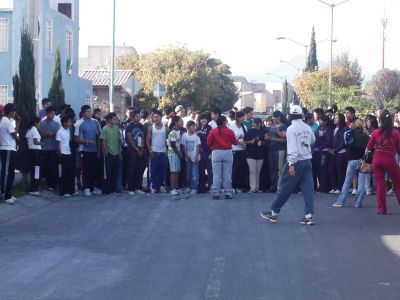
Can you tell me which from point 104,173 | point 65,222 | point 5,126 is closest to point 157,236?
point 65,222

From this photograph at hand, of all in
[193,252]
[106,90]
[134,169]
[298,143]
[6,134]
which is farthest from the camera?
[106,90]

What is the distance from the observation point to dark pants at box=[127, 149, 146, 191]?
1922 cm

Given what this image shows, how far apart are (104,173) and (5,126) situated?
3818 millimetres

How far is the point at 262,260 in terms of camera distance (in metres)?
10.5

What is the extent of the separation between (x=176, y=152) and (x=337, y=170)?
3.99m

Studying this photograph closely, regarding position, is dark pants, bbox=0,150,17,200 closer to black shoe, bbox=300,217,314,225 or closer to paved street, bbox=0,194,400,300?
paved street, bbox=0,194,400,300

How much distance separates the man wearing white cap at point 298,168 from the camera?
13859 millimetres

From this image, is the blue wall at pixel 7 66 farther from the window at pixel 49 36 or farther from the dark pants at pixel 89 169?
the dark pants at pixel 89 169

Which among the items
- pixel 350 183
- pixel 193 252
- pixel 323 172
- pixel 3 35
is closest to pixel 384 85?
pixel 3 35

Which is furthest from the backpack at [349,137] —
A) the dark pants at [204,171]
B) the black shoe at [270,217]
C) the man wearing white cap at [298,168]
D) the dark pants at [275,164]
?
the dark pants at [204,171]

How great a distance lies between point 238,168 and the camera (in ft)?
65.5

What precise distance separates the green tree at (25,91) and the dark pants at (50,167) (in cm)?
59

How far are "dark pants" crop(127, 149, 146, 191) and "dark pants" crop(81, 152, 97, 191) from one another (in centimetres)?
82

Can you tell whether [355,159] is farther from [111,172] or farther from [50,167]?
[50,167]
